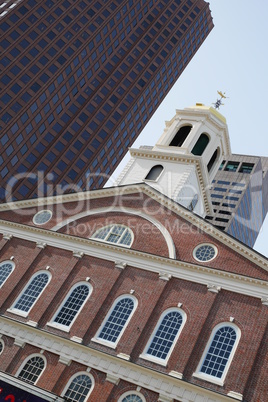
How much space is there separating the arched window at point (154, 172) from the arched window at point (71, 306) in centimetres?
1525

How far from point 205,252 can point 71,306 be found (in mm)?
9486

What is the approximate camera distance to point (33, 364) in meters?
33.0

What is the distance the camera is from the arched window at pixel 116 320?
32.6 meters

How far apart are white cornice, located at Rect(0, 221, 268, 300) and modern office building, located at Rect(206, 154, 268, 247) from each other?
335 feet

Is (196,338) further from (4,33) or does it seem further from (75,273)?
(4,33)

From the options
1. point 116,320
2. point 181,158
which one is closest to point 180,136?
point 181,158

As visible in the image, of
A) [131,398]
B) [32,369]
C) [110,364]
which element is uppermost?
[110,364]

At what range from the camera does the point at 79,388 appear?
1219 inches

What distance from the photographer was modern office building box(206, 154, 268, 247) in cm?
14362

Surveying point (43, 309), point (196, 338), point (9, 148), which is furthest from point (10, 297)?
point (9, 148)

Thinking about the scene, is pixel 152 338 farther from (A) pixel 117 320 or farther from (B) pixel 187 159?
(B) pixel 187 159

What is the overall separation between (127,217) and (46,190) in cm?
6111

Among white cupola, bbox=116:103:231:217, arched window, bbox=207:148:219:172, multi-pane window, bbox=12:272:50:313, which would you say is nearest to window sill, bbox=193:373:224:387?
multi-pane window, bbox=12:272:50:313

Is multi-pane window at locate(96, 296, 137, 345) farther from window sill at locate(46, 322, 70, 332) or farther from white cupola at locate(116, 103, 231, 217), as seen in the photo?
white cupola at locate(116, 103, 231, 217)
